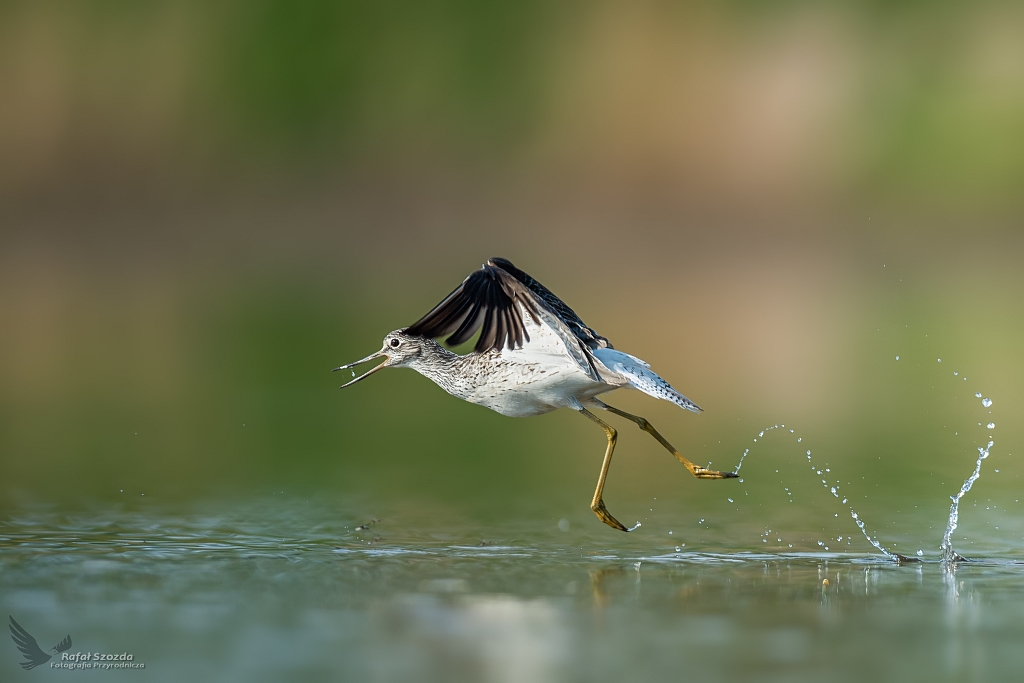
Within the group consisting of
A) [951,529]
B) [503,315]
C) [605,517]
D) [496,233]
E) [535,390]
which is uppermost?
[496,233]

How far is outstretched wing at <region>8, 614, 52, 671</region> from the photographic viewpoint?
25.1 feet

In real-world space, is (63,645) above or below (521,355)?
below

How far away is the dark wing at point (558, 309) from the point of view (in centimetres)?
1071

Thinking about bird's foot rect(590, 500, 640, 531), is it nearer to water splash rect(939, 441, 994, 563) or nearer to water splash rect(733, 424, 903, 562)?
water splash rect(733, 424, 903, 562)

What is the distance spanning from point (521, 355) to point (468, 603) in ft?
9.33

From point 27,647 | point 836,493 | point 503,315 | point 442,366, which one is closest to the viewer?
point 27,647

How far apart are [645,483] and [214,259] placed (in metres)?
29.5

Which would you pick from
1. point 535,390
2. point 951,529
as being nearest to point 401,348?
point 535,390

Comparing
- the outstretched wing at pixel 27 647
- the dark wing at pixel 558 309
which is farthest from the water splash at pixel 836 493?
the outstretched wing at pixel 27 647

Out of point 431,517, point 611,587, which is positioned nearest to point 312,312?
point 431,517

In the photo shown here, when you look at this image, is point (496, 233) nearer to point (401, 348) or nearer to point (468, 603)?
point (401, 348)

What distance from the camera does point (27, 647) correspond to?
7840 mm

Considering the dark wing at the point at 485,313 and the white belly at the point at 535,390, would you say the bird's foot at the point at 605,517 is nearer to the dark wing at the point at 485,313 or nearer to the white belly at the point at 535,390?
the white belly at the point at 535,390

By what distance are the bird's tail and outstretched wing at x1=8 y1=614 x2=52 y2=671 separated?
4.44 metres
